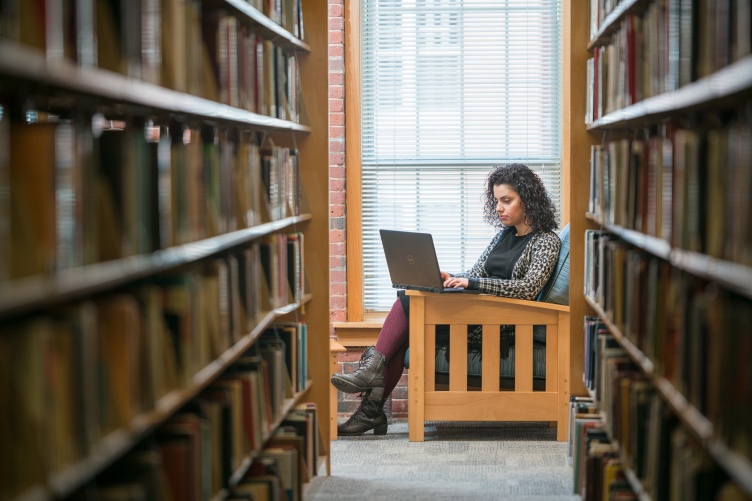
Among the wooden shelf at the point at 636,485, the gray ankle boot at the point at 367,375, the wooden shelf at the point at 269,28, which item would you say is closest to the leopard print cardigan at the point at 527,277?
the gray ankle boot at the point at 367,375

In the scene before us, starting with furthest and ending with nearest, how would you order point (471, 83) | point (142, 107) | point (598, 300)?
point (471, 83) → point (598, 300) → point (142, 107)

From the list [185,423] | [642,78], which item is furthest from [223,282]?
[642,78]

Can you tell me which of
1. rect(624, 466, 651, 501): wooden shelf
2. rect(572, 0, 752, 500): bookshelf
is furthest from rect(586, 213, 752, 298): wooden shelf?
rect(624, 466, 651, 501): wooden shelf

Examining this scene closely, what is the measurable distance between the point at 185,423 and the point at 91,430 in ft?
2.16

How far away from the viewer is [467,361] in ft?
14.9

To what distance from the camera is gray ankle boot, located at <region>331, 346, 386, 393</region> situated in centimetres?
454

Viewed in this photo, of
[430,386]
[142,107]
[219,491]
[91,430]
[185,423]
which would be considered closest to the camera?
[91,430]

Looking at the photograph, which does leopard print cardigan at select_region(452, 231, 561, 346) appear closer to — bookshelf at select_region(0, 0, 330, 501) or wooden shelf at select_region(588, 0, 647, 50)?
wooden shelf at select_region(588, 0, 647, 50)

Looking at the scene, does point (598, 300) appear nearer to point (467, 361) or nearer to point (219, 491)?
point (467, 361)

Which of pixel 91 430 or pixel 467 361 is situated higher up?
pixel 91 430

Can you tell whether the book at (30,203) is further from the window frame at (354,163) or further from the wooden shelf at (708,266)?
the window frame at (354,163)

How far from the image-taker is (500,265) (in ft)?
15.3

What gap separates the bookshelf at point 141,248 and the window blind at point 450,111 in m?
1.74

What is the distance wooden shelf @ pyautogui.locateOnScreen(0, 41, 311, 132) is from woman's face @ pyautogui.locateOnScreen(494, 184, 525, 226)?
2435mm
